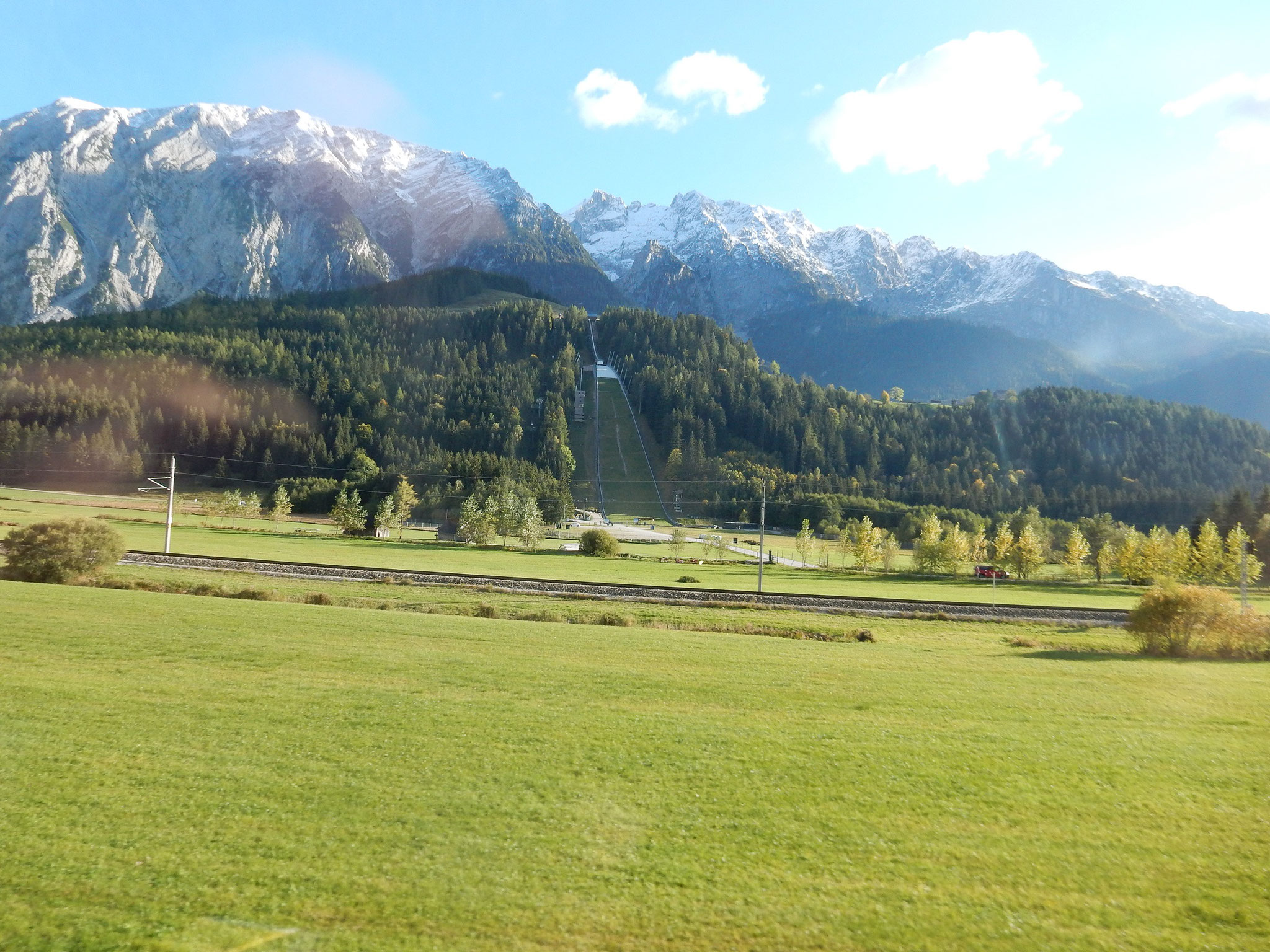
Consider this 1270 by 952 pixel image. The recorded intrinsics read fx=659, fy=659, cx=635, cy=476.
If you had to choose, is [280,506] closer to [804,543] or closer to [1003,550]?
[804,543]

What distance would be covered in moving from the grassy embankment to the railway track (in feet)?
21.2

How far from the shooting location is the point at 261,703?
1378 centimetres

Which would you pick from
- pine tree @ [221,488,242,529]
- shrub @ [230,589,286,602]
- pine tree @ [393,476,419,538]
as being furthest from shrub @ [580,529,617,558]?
pine tree @ [221,488,242,529]

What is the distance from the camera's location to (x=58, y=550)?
3391cm

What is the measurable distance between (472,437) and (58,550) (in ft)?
439

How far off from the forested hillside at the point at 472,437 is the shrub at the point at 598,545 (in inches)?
1277

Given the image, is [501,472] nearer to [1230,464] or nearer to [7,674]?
[7,674]

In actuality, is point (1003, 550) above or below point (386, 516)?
above

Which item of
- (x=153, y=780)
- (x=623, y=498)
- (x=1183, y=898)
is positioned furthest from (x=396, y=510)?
(x=1183, y=898)

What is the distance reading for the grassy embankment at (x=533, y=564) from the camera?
58.7 m

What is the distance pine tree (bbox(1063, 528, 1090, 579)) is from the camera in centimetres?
8825

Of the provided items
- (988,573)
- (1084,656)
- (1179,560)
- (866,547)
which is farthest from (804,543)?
(1084,656)

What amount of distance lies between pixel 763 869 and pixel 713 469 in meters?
161

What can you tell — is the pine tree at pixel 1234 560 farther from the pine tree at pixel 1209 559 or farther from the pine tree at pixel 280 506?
the pine tree at pixel 280 506
